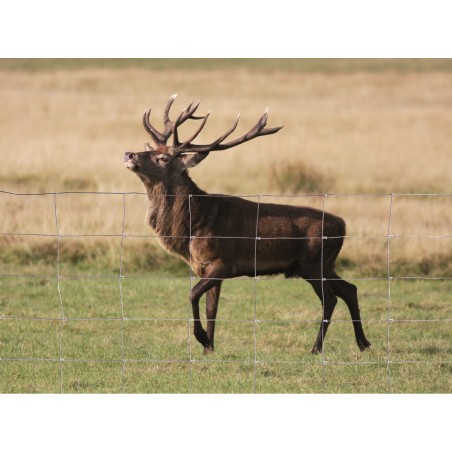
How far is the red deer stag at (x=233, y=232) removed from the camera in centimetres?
1126

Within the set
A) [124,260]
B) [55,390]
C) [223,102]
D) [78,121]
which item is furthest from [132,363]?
[223,102]

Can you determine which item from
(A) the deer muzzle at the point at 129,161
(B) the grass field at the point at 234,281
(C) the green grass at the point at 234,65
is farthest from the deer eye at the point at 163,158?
(C) the green grass at the point at 234,65

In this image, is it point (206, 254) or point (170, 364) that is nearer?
point (170, 364)

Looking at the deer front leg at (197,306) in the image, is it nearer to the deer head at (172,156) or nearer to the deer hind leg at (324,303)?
the deer hind leg at (324,303)

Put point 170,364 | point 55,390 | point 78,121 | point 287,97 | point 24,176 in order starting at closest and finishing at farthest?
point 55,390 → point 170,364 → point 24,176 → point 78,121 → point 287,97

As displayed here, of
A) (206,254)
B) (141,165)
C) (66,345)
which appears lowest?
(66,345)

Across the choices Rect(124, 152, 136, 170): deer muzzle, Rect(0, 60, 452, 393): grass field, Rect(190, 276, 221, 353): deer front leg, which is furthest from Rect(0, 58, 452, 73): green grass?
Rect(190, 276, 221, 353): deer front leg

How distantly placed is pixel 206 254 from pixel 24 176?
12.8 meters

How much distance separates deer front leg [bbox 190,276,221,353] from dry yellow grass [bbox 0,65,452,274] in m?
5.56

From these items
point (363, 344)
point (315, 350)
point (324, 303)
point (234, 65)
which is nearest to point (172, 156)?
point (324, 303)

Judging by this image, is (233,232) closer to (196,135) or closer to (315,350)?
(196,135)

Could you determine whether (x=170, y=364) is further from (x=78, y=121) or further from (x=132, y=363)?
(x=78, y=121)

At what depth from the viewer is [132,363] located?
10.6 metres

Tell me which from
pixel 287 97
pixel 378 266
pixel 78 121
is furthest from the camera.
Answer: pixel 287 97
